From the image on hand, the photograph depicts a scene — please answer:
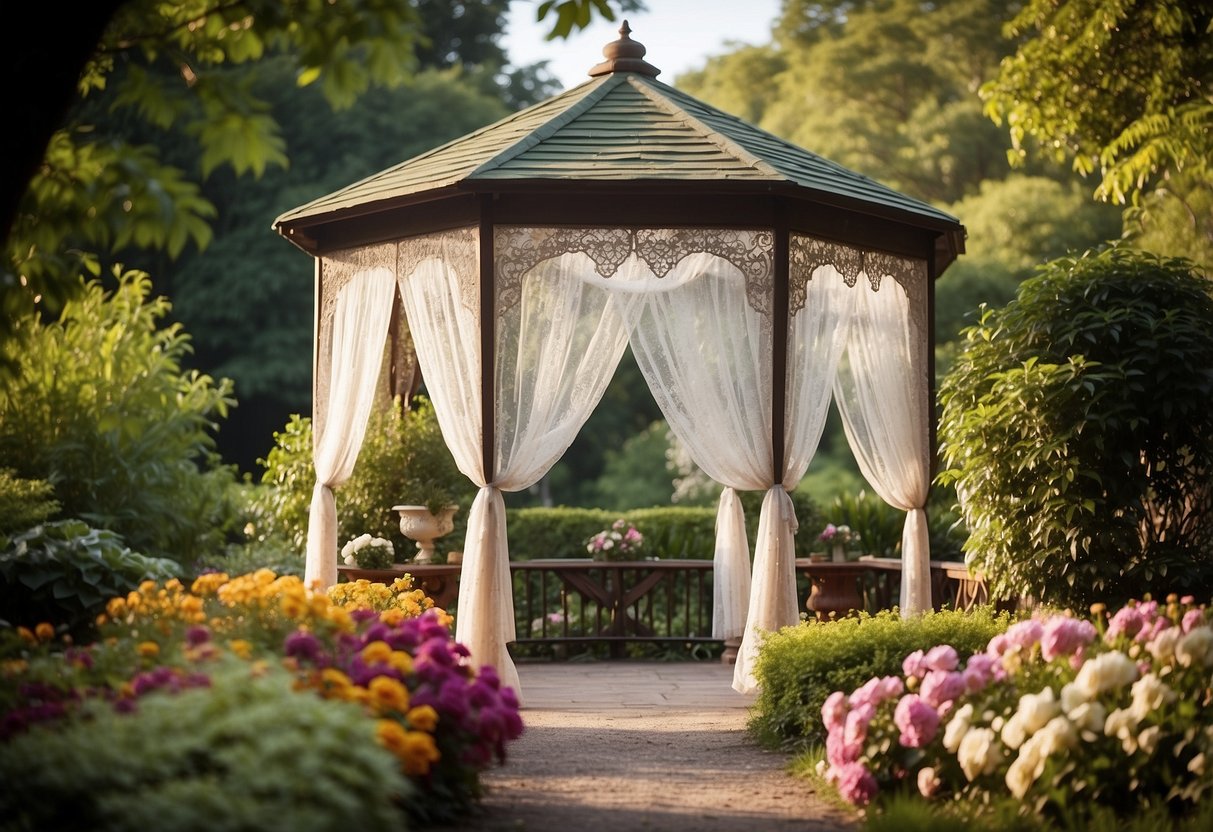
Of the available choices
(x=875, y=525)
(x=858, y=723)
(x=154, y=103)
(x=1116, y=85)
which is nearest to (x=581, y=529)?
(x=875, y=525)

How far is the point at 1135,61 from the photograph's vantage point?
9.09 m

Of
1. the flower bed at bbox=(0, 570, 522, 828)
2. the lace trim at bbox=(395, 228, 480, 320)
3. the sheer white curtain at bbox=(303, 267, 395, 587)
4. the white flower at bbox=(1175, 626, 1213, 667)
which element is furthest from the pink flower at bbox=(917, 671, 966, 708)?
the sheer white curtain at bbox=(303, 267, 395, 587)

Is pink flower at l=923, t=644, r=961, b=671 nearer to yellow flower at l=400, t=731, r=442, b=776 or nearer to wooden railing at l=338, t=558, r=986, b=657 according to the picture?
yellow flower at l=400, t=731, r=442, b=776

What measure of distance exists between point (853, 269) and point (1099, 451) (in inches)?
79.6

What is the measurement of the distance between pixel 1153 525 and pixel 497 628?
3.71m

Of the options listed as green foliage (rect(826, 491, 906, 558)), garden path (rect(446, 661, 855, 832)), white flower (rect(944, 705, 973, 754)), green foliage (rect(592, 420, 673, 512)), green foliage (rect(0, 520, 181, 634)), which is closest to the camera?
white flower (rect(944, 705, 973, 754))

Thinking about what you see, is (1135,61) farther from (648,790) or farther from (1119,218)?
(1119,218)

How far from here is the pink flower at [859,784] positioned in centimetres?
457

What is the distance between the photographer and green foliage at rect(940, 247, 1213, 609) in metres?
6.84

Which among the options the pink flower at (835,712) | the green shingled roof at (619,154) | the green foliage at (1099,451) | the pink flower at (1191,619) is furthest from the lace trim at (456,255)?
the pink flower at (1191,619)

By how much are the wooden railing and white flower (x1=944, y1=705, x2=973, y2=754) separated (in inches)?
177

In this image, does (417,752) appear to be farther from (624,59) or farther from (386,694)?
(624,59)

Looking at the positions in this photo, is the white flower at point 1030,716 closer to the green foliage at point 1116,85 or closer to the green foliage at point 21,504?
the green foliage at point 1116,85

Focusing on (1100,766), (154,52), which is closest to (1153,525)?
(1100,766)
